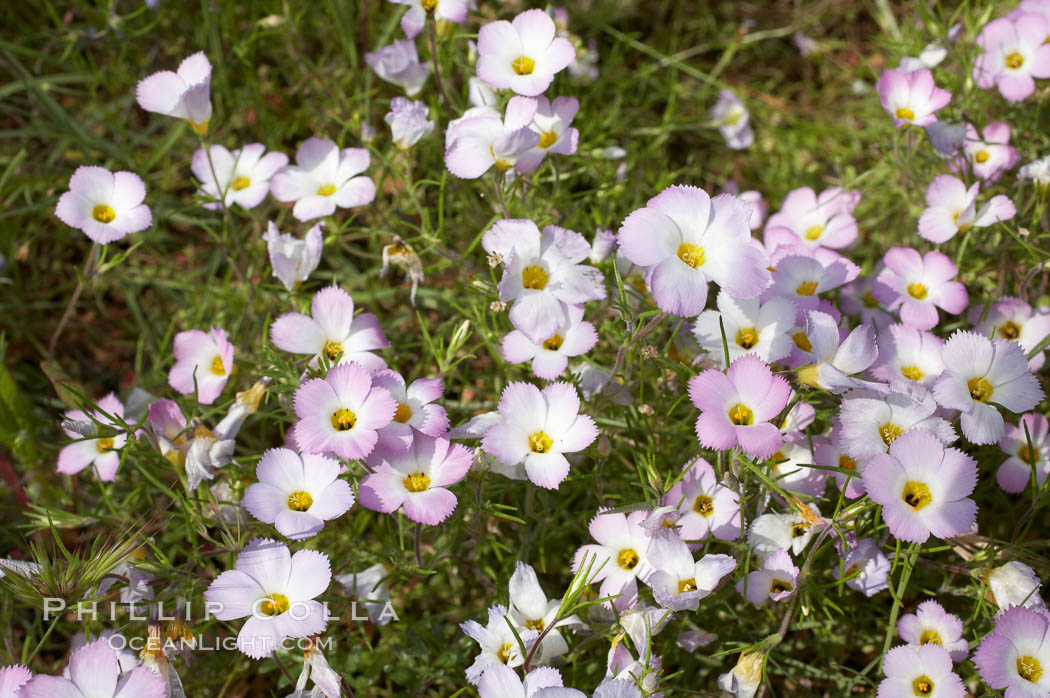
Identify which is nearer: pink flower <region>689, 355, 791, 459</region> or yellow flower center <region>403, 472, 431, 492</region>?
pink flower <region>689, 355, 791, 459</region>

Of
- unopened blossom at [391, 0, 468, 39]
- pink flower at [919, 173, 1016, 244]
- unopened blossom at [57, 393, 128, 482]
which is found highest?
unopened blossom at [391, 0, 468, 39]

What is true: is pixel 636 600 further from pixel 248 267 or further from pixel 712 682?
pixel 248 267

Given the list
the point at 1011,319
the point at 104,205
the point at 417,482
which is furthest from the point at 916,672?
the point at 104,205

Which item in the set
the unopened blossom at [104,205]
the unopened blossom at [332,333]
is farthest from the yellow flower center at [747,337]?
the unopened blossom at [104,205]

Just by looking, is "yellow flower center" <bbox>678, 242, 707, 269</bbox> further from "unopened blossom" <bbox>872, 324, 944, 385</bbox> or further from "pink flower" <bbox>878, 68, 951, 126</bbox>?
"pink flower" <bbox>878, 68, 951, 126</bbox>

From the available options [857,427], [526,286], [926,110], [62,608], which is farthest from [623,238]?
[62,608]

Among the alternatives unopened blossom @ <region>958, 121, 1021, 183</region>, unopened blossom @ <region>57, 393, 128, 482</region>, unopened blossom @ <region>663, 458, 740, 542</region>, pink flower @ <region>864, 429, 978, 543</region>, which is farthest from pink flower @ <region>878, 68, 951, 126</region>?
unopened blossom @ <region>57, 393, 128, 482</region>

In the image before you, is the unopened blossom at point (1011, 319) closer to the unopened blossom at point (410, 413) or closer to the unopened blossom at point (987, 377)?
the unopened blossom at point (987, 377)
